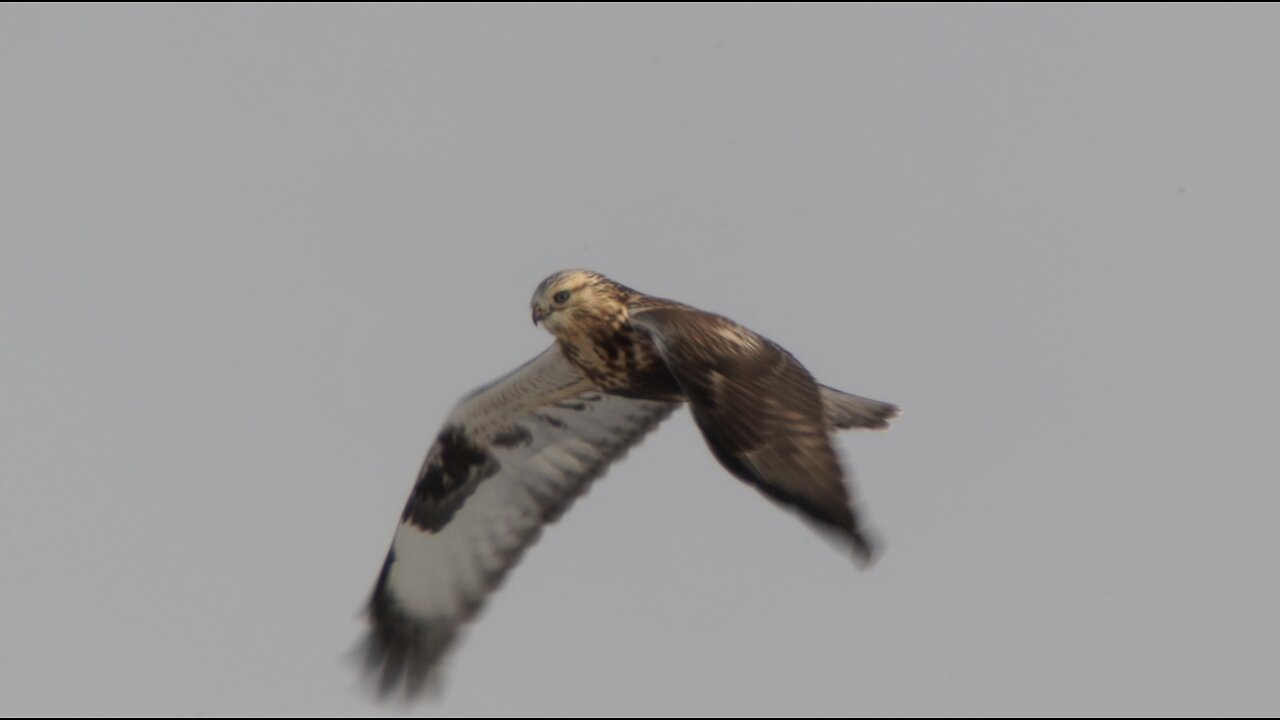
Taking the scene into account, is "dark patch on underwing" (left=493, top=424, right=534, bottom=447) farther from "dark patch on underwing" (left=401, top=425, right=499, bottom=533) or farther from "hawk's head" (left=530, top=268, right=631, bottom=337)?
"hawk's head" (left=530, top=268, right=631, bottom=337)

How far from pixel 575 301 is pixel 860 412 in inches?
85.4

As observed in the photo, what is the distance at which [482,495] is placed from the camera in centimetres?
1523

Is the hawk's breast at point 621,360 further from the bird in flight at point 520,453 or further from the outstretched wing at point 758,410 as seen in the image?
the outstretched wing at point 758,410

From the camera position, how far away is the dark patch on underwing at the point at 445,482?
15164 mm

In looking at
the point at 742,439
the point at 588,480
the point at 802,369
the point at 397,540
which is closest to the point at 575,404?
the point at 588,480

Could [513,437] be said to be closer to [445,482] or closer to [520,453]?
[520,453]

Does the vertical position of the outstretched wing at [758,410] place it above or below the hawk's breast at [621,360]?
below

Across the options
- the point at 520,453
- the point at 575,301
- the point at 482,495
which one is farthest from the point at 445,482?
the point at 575,301

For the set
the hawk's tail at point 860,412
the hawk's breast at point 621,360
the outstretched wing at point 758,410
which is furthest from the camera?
the hawk's tail at point 860,412

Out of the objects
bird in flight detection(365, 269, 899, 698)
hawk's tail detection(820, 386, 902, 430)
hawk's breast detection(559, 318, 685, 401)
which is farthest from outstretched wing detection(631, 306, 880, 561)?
A: hawk's tail detection(820, 386, 902, 430)

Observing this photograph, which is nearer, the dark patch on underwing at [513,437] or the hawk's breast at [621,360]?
the hawk's breast at [621,360]

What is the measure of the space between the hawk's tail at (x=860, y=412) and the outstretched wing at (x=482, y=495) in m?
1.26

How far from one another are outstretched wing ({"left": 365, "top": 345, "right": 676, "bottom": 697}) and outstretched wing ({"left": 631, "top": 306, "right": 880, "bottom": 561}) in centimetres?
209

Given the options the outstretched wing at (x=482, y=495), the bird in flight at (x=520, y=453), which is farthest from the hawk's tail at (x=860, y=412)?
the outstretched wing at (x=482, y=495)
